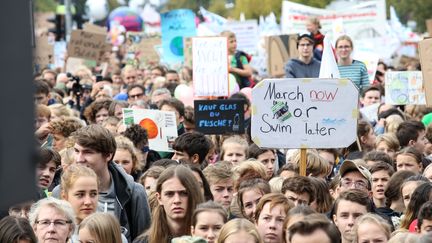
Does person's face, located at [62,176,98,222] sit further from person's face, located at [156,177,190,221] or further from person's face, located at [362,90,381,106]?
person's face, located at [362,90,381,106]

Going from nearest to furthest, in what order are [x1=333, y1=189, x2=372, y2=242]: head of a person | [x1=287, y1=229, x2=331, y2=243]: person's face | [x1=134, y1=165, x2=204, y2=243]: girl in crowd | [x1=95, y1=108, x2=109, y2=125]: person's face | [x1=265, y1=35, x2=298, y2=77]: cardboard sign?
[x1=287, y1=229, x2=331, y2=243]: person's face → [x1=134, y1=165, x2=204, y2=243]: girl in crowd → [x1=333, y1=189, x2=372, y2=242]: head of a person → [x1=95, y1=108, x2=109, y2=125]: person's face → [x1=265, y1=35, x2=298, y2=77]: cardboard sign

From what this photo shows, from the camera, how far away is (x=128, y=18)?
66.6 meters

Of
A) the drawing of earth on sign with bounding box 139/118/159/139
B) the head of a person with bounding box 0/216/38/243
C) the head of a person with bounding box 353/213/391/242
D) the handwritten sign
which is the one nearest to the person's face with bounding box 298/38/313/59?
the drawing of earth on sign with bounding box 139/118/159/139

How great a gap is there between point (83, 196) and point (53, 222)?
0.76 metres

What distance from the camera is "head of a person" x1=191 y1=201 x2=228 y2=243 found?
5.54m

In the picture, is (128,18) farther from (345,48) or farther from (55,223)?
(55,223)

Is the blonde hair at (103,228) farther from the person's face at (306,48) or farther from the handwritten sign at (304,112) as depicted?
the person's face at (306,48)

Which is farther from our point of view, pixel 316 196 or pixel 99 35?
pixel 99 35

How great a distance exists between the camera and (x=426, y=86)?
9.39m

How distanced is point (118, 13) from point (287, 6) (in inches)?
1672

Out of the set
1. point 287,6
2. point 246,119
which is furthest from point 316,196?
point 287,6

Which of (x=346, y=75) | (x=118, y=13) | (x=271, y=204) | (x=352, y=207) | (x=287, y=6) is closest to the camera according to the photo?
(x=271, y=204)

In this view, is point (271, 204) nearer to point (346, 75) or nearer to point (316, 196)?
point (316, 196)

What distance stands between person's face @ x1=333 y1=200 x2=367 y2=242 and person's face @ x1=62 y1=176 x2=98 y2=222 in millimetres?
1390
